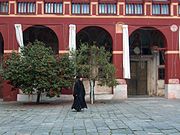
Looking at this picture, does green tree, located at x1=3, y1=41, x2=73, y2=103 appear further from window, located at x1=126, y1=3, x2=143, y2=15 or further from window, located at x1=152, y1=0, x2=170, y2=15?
window, located at x1=152, y1=0, x2=170, y2=15

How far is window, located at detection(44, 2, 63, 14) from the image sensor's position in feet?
82.1

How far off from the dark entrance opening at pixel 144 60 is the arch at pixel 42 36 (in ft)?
18.5

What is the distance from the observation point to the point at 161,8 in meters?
25.5

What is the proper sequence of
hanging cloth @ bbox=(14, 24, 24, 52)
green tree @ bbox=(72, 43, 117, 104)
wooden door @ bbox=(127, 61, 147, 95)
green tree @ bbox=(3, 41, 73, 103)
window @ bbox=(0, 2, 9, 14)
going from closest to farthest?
green tree @ bbox=(3, 41, 73, 103) → green tree @ bbox=(72, 43, 117, 104) → hanging cloth @ bbox=(14, 24, 24, 52) → window @ bbox=(0, 2, 9, 14) → wooden door @ bbox=(127, 61, 147, 95)

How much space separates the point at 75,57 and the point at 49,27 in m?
4.32

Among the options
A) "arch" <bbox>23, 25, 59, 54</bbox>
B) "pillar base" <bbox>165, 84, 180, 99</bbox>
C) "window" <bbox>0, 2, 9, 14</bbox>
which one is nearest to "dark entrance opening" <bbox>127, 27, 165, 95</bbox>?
"pillar base" <bbox>165, 84, 180, 99</bbox>

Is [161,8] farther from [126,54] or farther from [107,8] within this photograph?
[126,54]

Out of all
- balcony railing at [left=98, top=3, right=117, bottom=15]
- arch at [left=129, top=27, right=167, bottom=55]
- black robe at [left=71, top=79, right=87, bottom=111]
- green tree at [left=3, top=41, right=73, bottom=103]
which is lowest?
black robe at [left=71, top=79, right=87, bottom=111]

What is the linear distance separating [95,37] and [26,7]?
5.53 metres

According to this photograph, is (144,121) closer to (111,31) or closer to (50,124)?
(50,124)

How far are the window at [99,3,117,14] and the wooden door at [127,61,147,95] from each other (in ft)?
16.3

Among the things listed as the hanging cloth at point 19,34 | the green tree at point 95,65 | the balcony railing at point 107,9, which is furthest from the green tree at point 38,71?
the balcony railing at point 107,9

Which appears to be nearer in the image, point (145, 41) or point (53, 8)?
point (53, 8)

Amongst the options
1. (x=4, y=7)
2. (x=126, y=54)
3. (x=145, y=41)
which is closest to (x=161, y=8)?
(x=145, y=41)
